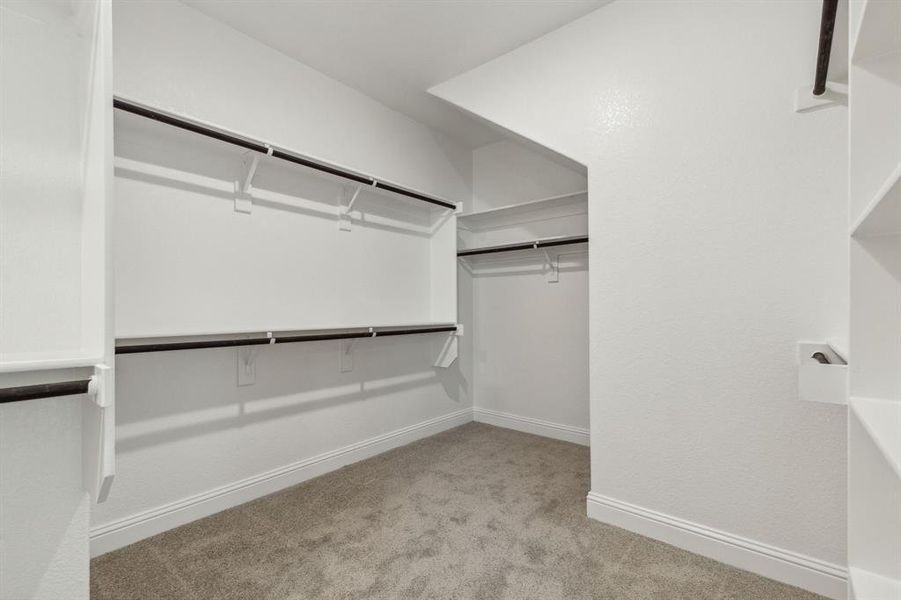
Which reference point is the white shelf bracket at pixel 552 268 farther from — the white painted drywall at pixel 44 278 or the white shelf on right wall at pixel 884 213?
the white painted drywall at pixel 44 278

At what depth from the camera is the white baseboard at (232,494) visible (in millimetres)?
1732

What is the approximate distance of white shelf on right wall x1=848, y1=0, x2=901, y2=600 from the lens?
0.86 metres

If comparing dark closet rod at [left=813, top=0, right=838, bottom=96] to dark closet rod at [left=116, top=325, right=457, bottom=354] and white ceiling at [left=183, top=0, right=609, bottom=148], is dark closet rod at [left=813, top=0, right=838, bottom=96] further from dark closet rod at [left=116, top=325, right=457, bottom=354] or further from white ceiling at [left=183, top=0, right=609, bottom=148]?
dark closet rod at [left=116, top=325, right=457, bottom=354]

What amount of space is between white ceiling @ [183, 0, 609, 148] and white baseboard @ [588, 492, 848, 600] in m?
2.41

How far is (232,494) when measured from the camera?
2.09 m

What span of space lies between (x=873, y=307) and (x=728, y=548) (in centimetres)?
126

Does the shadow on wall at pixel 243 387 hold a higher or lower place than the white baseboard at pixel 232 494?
higher

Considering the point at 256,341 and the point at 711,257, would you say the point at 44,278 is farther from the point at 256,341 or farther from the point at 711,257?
the point at 711,257

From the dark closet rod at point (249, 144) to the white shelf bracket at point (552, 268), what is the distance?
1114mm

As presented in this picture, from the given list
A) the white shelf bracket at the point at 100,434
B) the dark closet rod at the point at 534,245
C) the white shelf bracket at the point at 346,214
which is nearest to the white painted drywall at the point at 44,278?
the white shelf bracket at the point at 100,434

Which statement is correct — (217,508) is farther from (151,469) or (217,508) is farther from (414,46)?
(414,46)

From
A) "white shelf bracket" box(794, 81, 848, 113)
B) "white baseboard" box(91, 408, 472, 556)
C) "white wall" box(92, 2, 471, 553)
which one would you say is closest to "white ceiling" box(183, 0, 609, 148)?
"white wall" box(92, 2, 471, 553)

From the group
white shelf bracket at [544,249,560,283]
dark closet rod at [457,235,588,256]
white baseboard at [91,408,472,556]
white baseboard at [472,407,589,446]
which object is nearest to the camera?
white baseboard at [91,408,472,556]

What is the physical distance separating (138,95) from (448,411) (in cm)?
279
